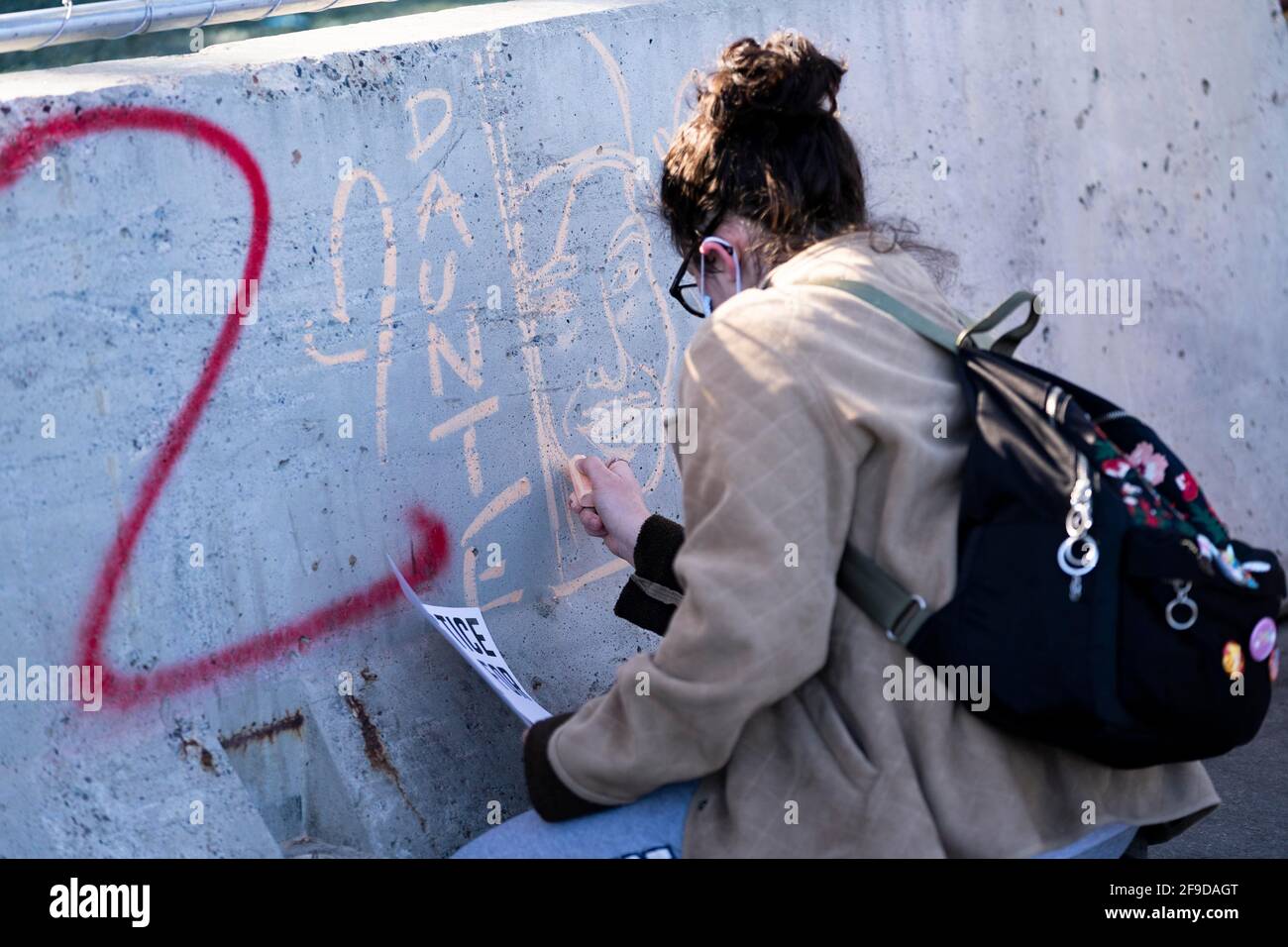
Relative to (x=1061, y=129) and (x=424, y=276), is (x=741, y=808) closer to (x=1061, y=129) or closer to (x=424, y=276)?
(x=424, y=276)

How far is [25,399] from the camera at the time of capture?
2451mm

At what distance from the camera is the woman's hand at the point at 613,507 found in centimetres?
292

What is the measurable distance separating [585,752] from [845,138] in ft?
3.44

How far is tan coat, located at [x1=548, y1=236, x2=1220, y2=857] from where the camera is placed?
6.41 ft

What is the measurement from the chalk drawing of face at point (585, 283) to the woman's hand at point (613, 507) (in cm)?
11

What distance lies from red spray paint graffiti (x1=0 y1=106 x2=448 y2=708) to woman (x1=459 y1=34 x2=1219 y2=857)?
704mm

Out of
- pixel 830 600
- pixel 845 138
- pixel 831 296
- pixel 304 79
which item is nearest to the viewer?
pixel 830 600

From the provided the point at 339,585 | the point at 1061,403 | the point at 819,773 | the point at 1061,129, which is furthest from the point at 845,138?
the point at 1061,129

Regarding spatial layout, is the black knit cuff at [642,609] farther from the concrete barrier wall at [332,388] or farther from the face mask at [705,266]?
the face mask at [705,266]

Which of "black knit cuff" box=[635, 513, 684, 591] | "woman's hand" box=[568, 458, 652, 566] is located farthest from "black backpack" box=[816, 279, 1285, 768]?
"woman's hand" box=[568, 458, 652, 566]

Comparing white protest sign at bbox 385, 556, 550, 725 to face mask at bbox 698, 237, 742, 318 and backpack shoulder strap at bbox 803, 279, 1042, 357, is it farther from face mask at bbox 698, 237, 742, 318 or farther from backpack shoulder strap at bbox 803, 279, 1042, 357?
backpack shoulder strap at bbox 803, 279, 1042, 357

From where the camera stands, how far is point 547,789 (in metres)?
2.16

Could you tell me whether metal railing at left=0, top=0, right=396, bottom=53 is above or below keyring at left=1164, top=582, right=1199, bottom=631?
above
